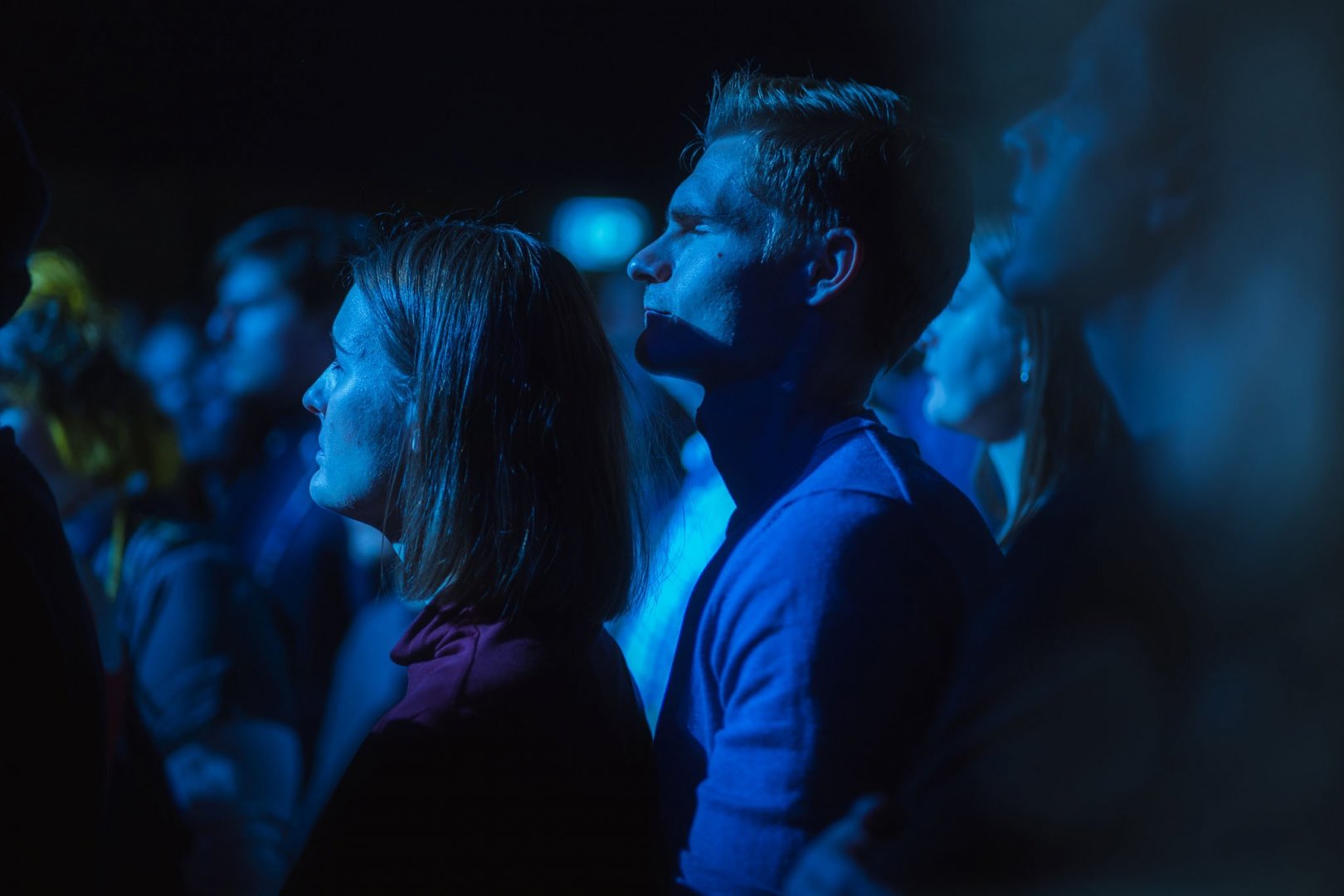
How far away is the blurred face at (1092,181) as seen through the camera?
1263 mm

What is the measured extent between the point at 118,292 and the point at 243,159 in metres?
1.00

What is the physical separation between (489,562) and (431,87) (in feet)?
3.18

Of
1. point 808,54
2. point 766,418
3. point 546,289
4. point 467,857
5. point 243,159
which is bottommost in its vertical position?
point 467,857

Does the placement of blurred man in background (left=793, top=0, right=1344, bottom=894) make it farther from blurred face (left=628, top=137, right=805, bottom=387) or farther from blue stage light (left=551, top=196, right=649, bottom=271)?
blue stage light (left=551, top=196, right=649, bottom=271)

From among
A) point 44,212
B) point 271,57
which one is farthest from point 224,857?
point 271,57

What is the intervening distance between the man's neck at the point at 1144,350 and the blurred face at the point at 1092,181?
27 mm

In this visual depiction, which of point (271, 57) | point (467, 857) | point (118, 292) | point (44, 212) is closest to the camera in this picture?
point (467, 857)

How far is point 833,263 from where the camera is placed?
1317 mm

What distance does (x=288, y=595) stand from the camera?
7.17 ft

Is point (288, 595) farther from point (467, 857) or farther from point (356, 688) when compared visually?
point (467, 857)

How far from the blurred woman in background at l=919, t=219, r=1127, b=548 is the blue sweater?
0.21 meters

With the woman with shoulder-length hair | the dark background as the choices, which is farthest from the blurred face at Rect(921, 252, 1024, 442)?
the woman with shoulder-length hair

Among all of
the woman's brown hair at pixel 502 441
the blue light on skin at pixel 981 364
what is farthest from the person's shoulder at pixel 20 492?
the blue light on skin at pixel 981 364

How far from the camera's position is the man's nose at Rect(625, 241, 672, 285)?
1.38m
